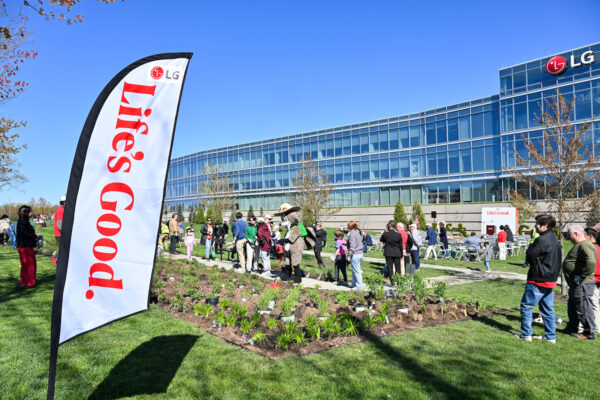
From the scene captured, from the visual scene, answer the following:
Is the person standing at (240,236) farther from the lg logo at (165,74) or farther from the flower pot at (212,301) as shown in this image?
the lg logo at (165,74)

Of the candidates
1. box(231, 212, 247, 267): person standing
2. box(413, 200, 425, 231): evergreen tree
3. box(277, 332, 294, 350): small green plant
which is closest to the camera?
box(277, 332, 294, 350): small green plant

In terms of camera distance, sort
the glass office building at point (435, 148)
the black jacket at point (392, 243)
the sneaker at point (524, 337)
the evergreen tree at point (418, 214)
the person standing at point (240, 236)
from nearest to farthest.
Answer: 1. the sneaker at point (524, 337)
2. the black jacket at point (392, 243)
3. the person standing at point (240, 236)
4. the glass office building at point (435, 148)
5. the evergreen tree at point (418, 214)

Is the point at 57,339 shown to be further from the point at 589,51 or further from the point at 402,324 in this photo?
the point at 589,51

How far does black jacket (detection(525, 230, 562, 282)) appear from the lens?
19.4 feet

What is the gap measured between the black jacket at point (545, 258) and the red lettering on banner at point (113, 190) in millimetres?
5787

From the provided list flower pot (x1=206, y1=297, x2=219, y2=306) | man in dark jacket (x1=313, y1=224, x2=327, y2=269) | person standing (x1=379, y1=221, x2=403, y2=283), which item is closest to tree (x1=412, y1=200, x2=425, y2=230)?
man in dark jacket (x1=313, y1=224, x2=327, y2=269)

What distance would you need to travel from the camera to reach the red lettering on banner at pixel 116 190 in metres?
3.12

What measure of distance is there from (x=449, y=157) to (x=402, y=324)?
3834 cm

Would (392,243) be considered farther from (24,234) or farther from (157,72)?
(24,234)

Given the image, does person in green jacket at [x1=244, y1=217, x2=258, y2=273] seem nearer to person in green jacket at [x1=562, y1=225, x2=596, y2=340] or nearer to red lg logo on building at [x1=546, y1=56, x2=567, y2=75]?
person in green jacket at [x1=562, y1=225, x2=596, y2=340]

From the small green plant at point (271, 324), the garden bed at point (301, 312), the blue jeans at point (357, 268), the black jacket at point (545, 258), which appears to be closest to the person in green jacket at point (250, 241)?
the garden bed at point (301, 312)

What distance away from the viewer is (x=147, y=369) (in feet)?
15.4

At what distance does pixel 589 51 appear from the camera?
32.2 meters

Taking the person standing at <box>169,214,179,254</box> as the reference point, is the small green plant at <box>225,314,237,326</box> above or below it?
below
